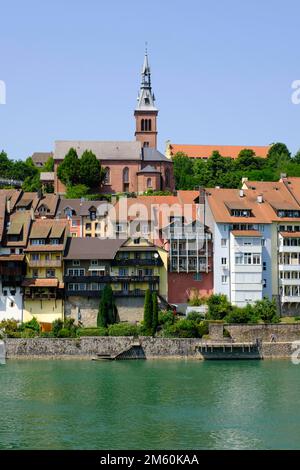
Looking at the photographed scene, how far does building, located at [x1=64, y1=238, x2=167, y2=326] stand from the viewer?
76.2 m

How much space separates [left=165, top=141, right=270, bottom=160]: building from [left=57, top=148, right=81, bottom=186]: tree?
4493 cm

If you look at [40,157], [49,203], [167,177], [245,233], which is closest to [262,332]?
[245,233]

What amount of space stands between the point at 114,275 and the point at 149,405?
2642cm

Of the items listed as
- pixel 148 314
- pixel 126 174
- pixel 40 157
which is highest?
pixel 40 157

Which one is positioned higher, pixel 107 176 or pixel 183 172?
pixel 183 172

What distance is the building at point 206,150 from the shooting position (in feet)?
518

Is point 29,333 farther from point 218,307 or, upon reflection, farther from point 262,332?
point 262,332

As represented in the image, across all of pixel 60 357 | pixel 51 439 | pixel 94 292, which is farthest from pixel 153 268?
pixel 51 439

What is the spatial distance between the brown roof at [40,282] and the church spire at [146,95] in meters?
67.2

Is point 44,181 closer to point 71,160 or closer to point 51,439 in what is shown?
point 71,160

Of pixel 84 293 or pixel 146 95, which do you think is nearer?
pixel 84 293

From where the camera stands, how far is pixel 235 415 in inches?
1934

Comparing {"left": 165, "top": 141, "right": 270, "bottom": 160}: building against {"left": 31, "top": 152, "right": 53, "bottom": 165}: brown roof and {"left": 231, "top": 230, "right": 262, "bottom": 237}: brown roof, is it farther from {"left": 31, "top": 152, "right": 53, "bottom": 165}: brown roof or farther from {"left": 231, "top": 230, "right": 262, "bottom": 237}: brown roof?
{"left": 231, "top": 230, "right": 262, "bottom": 237}: brown roof

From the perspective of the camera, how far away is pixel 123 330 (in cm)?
7138
